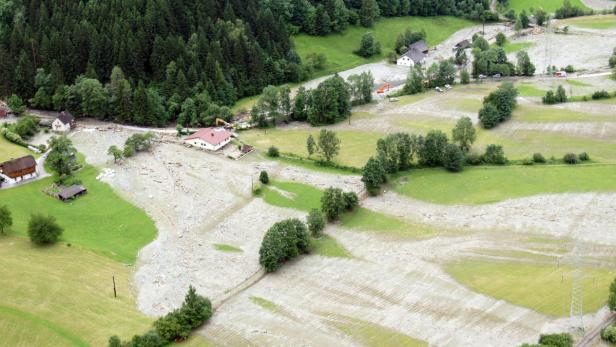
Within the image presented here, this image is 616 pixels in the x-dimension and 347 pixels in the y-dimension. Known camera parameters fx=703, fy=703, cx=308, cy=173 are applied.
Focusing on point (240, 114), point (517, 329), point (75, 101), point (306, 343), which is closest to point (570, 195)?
point (517, 329)

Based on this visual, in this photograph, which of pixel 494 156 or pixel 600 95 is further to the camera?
pixel 600 95

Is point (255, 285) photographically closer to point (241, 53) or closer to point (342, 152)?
point (342, 152)

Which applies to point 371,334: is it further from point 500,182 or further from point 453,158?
point 453,158

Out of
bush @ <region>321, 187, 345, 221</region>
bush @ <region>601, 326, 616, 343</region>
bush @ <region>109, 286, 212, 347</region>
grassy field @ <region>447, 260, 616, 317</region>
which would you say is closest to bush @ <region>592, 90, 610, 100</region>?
grassy field @ <region>447, 260, 616, 317</region>

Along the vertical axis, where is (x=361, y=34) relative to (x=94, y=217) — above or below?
above

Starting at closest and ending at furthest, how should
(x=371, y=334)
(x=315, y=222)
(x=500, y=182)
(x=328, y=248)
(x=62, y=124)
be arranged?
(x=371, y=334) < (x=328, y=248) < (x=315, y=222) < (x=500, y=182) < (x=62, y=124)

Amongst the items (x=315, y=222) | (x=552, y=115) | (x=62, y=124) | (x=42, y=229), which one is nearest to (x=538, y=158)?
(x=552, y=115)

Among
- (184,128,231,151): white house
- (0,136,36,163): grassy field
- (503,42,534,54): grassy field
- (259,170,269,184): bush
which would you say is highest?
(503,42,534,54): grassy field

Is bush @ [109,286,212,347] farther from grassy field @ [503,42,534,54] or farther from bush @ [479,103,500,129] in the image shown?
grassy field @ [503,42,534,54]
